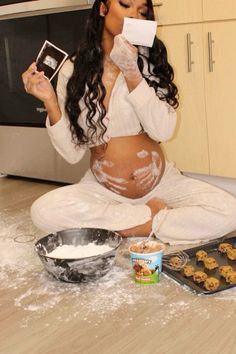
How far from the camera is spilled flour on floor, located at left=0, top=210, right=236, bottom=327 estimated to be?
4.06 ft

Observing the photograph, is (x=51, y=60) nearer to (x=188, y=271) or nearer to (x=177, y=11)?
(x=177, y=11)

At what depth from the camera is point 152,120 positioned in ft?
5.30

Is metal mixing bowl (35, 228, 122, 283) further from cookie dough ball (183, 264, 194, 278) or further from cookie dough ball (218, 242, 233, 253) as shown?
cookie dough ball (218, 242, 233, 253)

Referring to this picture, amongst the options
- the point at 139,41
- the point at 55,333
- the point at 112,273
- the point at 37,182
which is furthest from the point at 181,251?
the point at 37,182

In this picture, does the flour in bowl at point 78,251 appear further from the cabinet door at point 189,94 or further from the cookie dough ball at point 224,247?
the cabinet door at point 189,94

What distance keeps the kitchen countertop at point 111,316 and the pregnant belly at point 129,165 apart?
28 cm

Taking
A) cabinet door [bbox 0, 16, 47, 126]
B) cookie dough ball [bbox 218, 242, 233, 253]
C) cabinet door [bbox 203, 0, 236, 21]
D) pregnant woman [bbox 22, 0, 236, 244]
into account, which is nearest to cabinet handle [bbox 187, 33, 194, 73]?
cabinet door [bbox 203, 0, 236, 21]

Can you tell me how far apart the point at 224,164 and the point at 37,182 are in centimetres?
98

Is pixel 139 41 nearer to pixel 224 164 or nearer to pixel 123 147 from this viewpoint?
pixel 123 147

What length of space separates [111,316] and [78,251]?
0.30 m

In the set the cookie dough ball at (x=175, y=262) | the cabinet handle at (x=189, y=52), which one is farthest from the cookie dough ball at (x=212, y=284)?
the cabinet handle at (x=189, y=52)

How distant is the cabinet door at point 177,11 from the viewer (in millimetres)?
2004

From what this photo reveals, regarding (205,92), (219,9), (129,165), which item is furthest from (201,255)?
(219,9)

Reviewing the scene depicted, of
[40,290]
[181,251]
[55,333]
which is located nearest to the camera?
[55,333]
